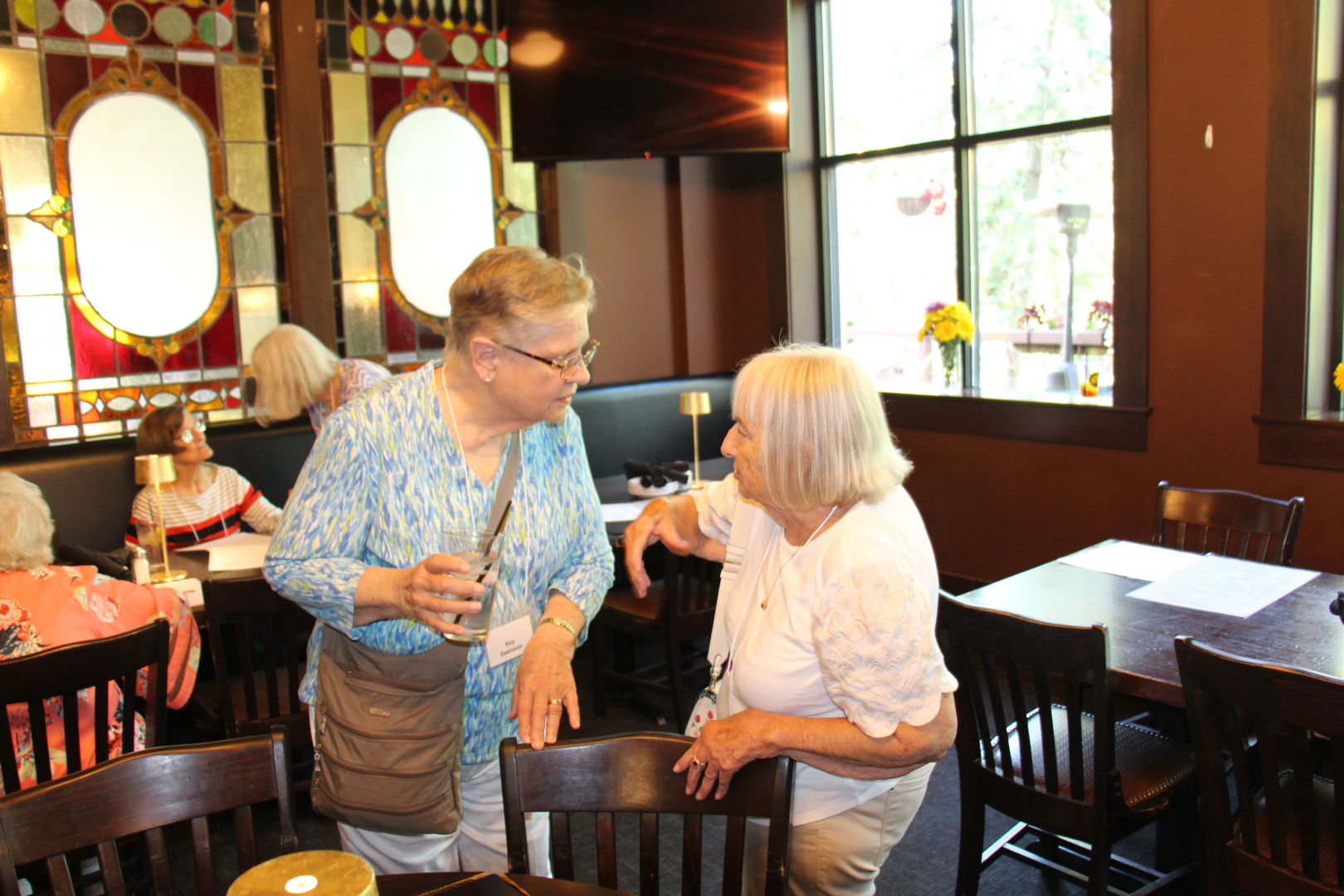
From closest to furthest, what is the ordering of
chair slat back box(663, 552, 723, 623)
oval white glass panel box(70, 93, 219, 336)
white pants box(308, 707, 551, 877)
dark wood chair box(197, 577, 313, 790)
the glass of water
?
1. the glass of water
2. white pants box(308, 707, 551, 877)
3. dark wood chair box(197, 577, 313, 790)
4. chair slat back box(663, 552, 723, 623)
5. oval white glass panel box(70, 93, 219, 336)

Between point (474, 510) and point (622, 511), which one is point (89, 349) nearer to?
point (622, 511)

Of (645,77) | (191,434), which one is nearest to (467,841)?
(191,434)

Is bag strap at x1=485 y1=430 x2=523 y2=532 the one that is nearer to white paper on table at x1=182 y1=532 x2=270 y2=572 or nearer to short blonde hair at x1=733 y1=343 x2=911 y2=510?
short blonde hair at x1=733 y1=343 x2=911 y2=510

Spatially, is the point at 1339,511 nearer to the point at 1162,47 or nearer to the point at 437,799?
the point at 1162,47

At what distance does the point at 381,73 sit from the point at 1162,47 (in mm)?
3717

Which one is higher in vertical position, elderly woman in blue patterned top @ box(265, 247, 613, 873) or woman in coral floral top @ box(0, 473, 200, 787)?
elderly woman in blue patterned top @ box(265, 247, 613, 873)

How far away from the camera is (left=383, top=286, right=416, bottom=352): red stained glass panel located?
5332 millimetres

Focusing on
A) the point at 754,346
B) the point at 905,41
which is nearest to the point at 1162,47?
the point at 905,41

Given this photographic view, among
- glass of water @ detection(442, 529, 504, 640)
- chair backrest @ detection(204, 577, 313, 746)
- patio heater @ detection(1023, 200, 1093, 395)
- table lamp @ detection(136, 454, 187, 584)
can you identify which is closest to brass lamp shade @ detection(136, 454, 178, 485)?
table lamp @ detection(136, 454, 187, 584)

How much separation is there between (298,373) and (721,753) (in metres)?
3.10

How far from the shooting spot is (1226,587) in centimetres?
265

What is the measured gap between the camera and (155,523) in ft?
11.8

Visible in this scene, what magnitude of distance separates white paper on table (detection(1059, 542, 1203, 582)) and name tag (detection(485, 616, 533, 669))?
6.21 ft

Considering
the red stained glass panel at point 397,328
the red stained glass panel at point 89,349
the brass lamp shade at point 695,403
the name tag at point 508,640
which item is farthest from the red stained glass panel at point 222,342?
the name tag at point 508,640
